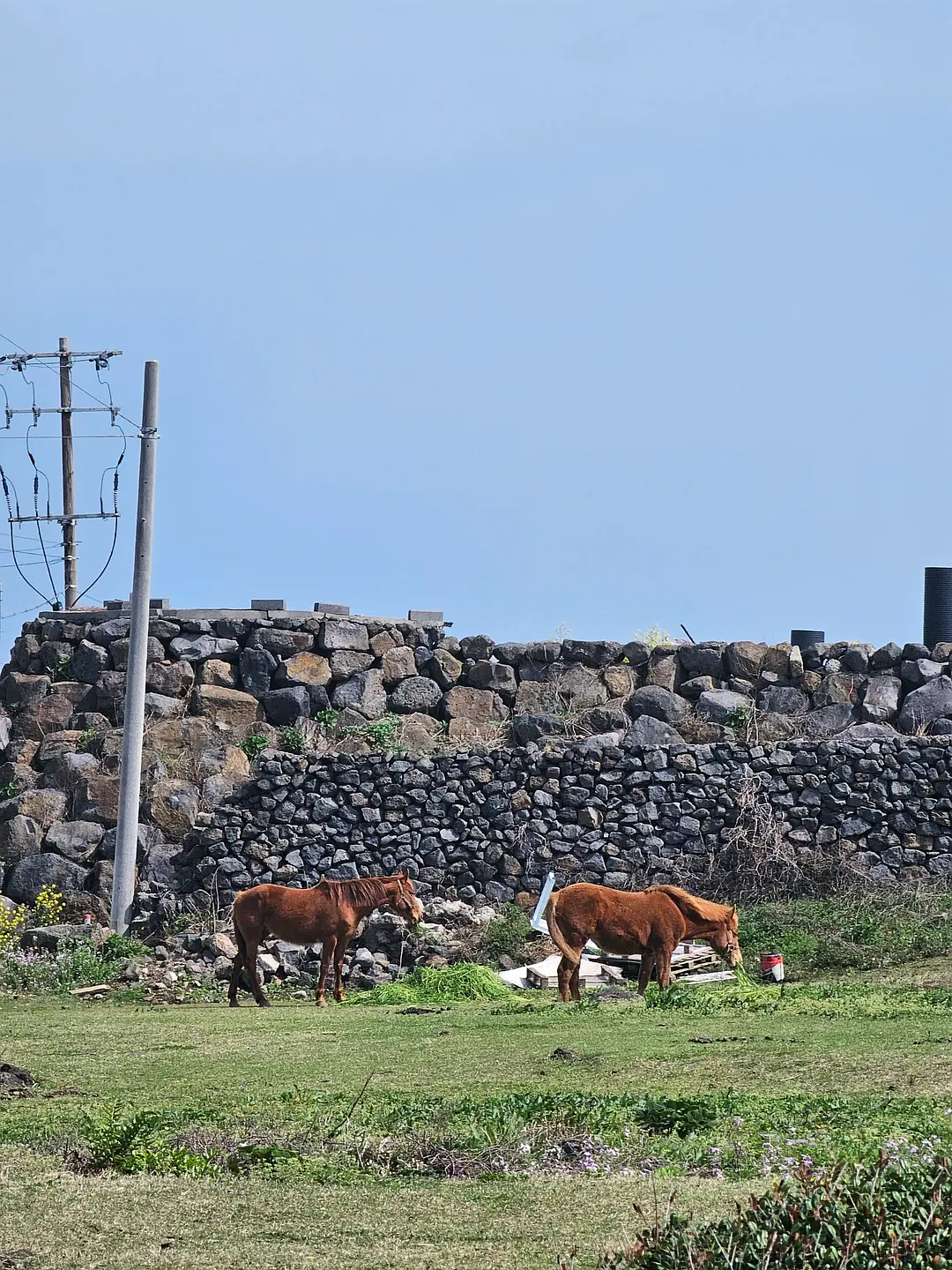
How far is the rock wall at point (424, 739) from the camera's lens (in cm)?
2306

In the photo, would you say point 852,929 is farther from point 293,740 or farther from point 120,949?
point 293,740

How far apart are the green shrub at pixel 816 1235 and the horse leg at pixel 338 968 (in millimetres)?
10879

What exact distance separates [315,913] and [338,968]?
638 millimetres

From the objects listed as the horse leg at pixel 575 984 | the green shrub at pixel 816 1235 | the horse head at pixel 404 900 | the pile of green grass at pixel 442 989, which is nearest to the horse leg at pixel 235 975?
the pile of green grass at pixel 442 989

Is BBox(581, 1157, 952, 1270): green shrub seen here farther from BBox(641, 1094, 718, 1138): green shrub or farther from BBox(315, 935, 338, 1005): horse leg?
BBox(315, 935, 338, 1005): horse leg

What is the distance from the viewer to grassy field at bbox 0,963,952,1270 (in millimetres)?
6645

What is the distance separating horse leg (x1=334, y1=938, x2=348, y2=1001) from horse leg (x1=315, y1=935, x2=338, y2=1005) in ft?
0.20

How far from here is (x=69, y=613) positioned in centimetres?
2692

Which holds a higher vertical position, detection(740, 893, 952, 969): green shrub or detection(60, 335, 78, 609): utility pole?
detection(60, 335, 78, 609): utility pole

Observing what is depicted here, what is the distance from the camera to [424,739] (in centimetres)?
2519

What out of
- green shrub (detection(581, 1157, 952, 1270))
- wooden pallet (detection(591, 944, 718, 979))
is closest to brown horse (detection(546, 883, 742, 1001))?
wooden pallet (detection(591, 944, 718, 979))

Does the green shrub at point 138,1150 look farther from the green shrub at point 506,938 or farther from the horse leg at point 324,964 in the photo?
the green shrub at point 506,938

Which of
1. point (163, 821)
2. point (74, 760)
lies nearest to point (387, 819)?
point (163, 821)

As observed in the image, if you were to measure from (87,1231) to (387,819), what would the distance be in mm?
16376
